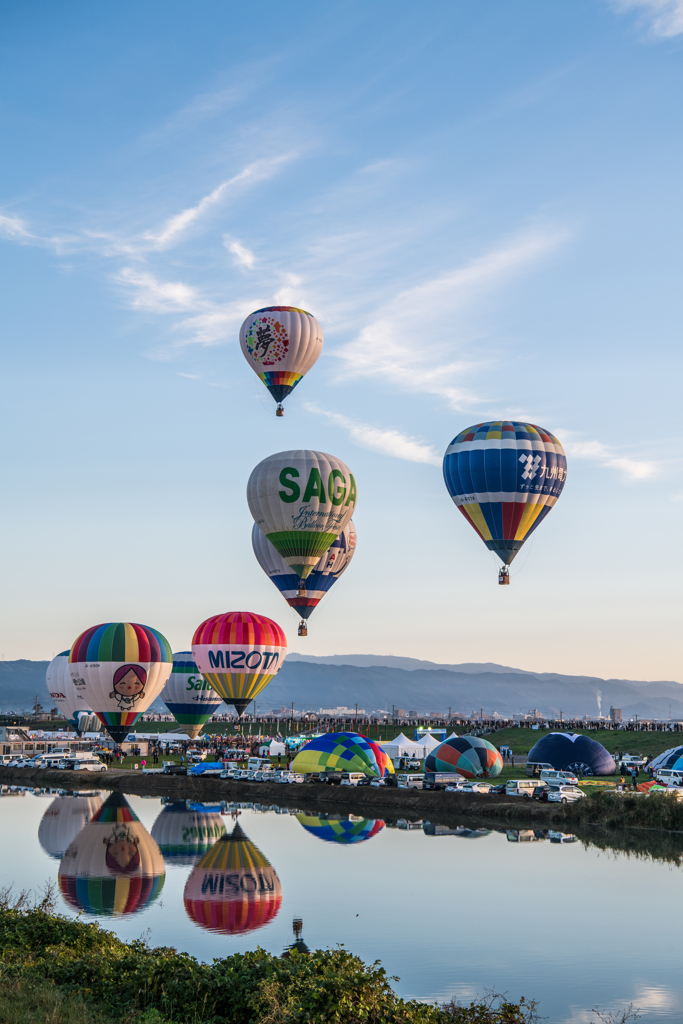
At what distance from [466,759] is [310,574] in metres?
13.2

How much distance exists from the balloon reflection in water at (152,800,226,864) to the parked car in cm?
1279

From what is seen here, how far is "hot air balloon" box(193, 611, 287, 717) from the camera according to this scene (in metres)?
60.5

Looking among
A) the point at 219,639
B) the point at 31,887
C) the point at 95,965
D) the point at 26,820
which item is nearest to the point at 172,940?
the point at 95,965

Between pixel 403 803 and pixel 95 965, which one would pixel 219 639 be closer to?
pixel 403 803

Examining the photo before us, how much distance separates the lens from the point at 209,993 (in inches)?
602

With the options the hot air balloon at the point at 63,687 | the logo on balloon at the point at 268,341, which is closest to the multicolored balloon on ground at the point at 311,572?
the logo on balloon at the point at 268,341

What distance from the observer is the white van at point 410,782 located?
150ft

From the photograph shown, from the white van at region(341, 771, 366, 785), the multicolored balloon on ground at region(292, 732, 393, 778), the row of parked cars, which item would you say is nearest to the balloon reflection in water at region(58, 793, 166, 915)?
the multicolored balloon on ground at region(292, 732, 393, 778)

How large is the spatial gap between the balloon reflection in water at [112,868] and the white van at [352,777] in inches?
374

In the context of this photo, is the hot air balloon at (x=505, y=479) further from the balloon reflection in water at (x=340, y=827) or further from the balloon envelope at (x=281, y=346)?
the balloon reflection in water at (x=340, y=827)

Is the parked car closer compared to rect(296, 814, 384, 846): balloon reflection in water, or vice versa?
rect(296, 814, 384, 846): balloon reflection in water

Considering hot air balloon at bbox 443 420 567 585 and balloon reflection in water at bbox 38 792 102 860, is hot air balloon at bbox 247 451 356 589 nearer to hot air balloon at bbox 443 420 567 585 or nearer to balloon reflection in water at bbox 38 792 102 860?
hot air balloon at bbox 443 420 567 585

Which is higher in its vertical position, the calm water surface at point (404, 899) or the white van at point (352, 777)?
the white van at point (352, 777)

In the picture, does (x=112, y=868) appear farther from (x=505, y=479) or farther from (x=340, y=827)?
(x=505, y=479)
